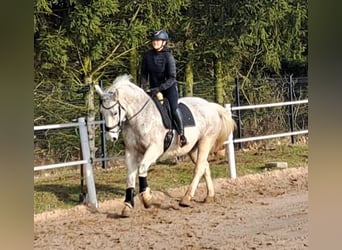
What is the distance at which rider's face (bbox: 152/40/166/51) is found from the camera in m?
2.14

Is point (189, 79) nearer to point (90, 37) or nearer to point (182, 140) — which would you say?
point (182, 140)

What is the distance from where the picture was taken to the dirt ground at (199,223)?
2125mm

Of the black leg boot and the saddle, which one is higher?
the saddle

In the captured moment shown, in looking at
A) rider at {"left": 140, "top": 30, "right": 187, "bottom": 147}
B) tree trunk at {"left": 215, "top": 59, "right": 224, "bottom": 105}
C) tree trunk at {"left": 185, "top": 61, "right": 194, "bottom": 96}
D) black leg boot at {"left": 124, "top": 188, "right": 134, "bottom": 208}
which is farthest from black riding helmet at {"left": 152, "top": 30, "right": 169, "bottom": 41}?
black leg boot at {"left": 124, "top": 188, "right": 134, "bottom": 208}

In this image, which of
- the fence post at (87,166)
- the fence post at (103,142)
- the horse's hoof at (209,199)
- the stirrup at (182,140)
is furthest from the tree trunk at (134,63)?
the horse's hoof at (209,199)

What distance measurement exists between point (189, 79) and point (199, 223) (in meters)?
0.61

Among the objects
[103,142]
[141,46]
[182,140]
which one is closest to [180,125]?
[182,140]

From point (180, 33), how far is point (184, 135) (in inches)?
21.3

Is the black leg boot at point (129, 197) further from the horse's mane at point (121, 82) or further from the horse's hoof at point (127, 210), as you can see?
the horse's mane at point (121, 82)

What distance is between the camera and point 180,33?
217cm

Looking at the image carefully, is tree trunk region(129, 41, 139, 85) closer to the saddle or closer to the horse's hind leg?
the saddle

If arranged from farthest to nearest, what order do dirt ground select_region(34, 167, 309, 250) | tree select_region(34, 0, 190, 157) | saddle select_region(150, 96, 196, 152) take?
saddle select_region(150, 96, 196, 152)
dirt ground select_region(34, 167, 309, 250)
tree select_region(34, 0, 190, 157)

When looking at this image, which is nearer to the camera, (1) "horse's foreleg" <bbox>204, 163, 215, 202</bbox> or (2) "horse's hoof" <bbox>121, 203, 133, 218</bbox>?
(2) "horse's hoof" <bbox>121, 203, 133, 218</bbox>

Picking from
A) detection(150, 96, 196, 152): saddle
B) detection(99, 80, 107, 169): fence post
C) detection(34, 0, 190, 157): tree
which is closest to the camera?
detection(34, 0, 190, 157): tree
